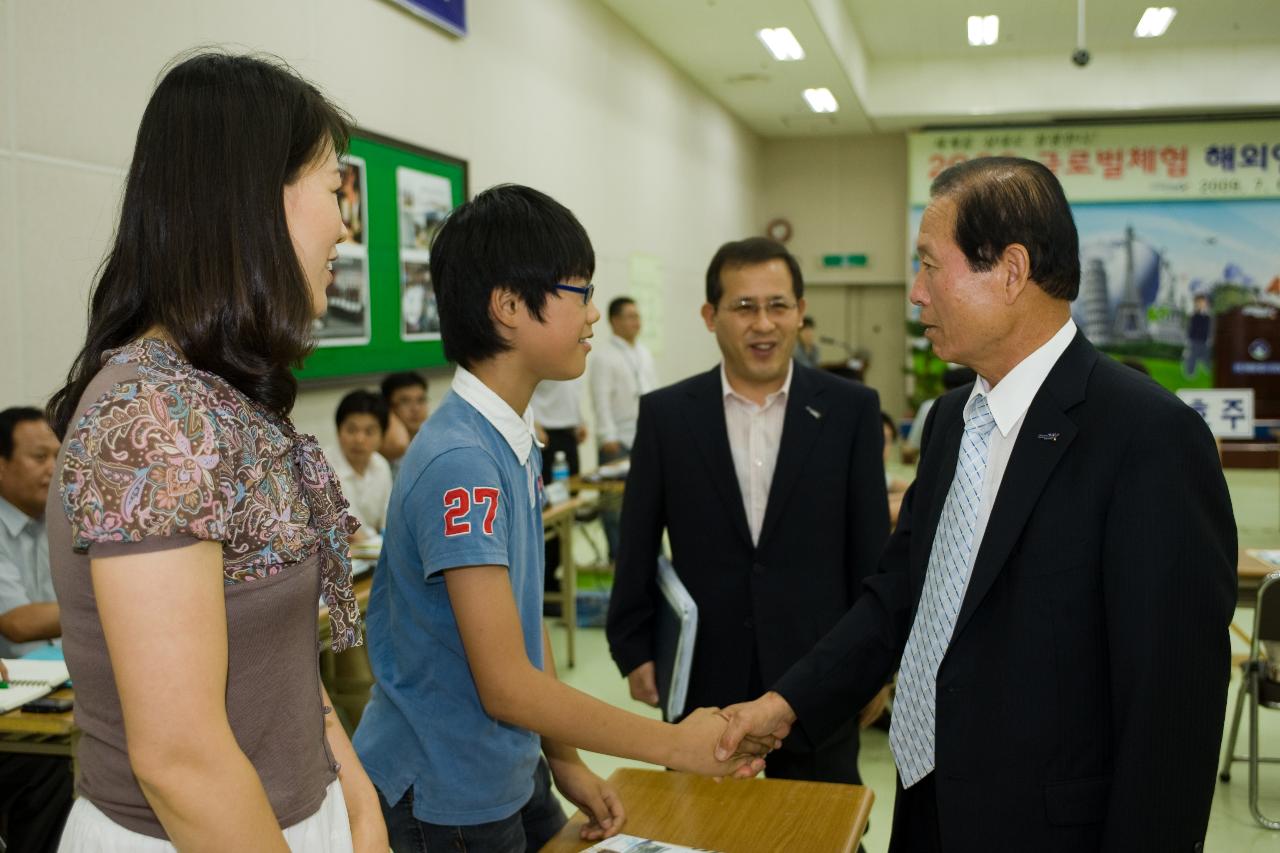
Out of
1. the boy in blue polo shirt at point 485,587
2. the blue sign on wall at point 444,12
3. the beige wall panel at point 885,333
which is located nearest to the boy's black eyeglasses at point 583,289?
the boy in blue polo shirt at point 485,587

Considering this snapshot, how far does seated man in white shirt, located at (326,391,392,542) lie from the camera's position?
4.70 m

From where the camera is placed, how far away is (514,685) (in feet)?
4.71

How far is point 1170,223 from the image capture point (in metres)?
13.0

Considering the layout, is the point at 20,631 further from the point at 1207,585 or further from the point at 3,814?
the point at 1207,585

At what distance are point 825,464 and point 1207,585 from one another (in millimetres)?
1120

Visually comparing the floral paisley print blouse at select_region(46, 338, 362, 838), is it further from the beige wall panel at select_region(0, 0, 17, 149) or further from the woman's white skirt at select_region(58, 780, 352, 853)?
the beige wall panel at select_region(0, 0, 17, 149)

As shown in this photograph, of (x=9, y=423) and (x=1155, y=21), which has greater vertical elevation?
(x=1155, y=21)

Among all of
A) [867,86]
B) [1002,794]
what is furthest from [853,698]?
[867,86]

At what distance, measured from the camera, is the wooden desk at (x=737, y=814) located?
5.22 ft

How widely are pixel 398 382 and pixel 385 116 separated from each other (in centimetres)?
133

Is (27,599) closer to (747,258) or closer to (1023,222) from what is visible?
(747,258)

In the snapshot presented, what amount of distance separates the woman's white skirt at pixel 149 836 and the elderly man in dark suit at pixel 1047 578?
82cm

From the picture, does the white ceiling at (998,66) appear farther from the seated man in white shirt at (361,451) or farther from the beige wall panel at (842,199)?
the seated man in white shirt at (361,451)

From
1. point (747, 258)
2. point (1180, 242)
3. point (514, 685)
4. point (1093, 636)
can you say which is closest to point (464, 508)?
point (514, 685)
